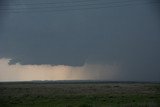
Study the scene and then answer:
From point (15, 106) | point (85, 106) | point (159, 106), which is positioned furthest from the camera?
point (15, 106)

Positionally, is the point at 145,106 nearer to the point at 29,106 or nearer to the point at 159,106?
A: the point at 159,106

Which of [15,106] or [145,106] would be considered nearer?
[145,106]

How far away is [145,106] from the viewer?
27.7m

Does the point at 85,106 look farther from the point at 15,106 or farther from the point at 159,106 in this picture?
the point at 15,106

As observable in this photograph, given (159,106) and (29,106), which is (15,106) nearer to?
(29,106)

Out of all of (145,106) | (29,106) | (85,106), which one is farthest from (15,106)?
(145,106)

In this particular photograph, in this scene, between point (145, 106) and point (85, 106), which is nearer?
point (145, 106)

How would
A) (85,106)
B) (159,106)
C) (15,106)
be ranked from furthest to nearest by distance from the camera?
(15,106)
(85,106)
(159,106)

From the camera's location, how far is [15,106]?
3872 centimetres

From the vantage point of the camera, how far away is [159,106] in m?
27.1

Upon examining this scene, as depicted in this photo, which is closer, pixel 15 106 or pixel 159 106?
pixel 159 106

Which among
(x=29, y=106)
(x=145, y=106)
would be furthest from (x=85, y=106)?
(x=29, y=106)

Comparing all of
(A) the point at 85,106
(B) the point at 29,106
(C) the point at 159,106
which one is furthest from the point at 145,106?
(B) the point at 29,106

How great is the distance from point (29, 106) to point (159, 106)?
688 inches
